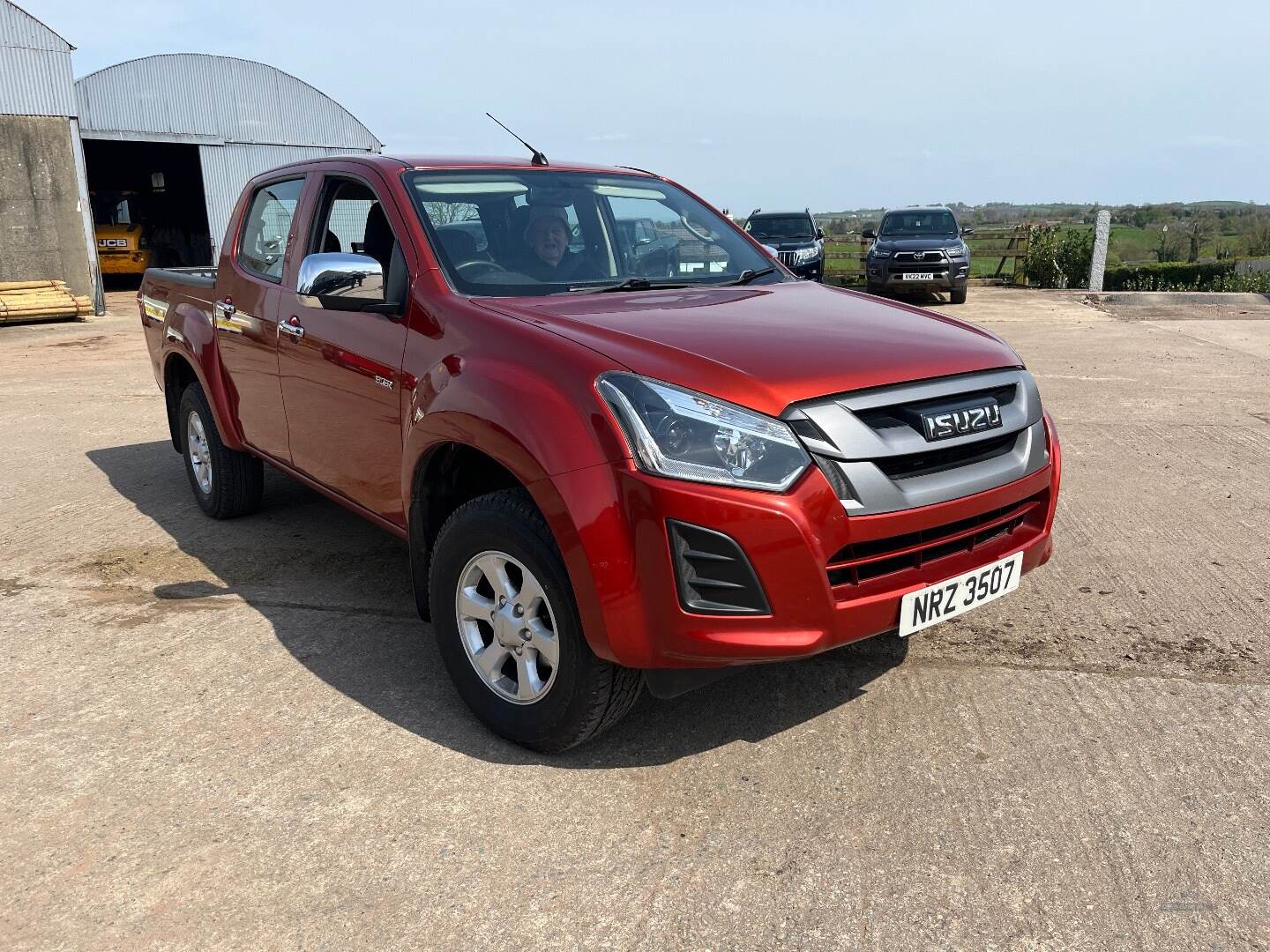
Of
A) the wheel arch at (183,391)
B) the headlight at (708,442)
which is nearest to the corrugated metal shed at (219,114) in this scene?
the wheel arch at (183,391)

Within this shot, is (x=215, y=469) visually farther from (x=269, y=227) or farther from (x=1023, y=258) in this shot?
(x=1023, y=258)

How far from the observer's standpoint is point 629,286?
3.65 m

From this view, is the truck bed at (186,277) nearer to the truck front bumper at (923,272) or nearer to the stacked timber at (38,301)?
the stacked timber at (38,301)

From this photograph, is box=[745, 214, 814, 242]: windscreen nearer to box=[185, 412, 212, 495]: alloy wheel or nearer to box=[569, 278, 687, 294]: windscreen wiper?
box=[185, 412, 212, 495]: alloy wheel

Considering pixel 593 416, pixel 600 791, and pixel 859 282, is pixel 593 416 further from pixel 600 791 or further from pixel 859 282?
pixel 859 282

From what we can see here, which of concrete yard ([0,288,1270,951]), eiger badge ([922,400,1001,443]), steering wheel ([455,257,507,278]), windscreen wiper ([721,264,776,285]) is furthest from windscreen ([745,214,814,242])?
eiger badge ([922,400,1001,443])

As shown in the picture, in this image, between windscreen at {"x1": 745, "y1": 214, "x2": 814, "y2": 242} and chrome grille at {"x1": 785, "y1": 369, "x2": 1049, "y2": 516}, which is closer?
chrome grille at {"x1": 785, "y1": 369, "x2": 1049, "y2": 516}

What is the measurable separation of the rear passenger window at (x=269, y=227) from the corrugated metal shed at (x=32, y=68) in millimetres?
14608

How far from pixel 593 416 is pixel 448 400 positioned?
63 cm

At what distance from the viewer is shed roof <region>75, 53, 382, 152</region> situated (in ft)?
65.3

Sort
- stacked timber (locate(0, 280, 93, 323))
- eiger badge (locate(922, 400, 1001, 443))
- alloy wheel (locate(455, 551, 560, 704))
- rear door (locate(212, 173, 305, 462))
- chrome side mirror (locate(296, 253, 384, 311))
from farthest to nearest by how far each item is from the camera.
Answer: stacked timber (locate(0, 280, 93, 323)) → rear door (locate(212, 173, 305, 462)) → chrome side mirror (locate(296, 253, 384, 311)) → alloy wheel (locate(455, 551, 560, 704)) → eiger badge (locate(922, 400, 1001, 443))

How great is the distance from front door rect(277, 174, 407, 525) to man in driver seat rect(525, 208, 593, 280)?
458mm

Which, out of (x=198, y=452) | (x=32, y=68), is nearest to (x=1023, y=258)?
(x=32, y=68)

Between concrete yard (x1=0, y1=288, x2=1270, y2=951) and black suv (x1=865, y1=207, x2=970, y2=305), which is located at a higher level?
black suv (x1=865, y1=207, x2=970, y2=305)
